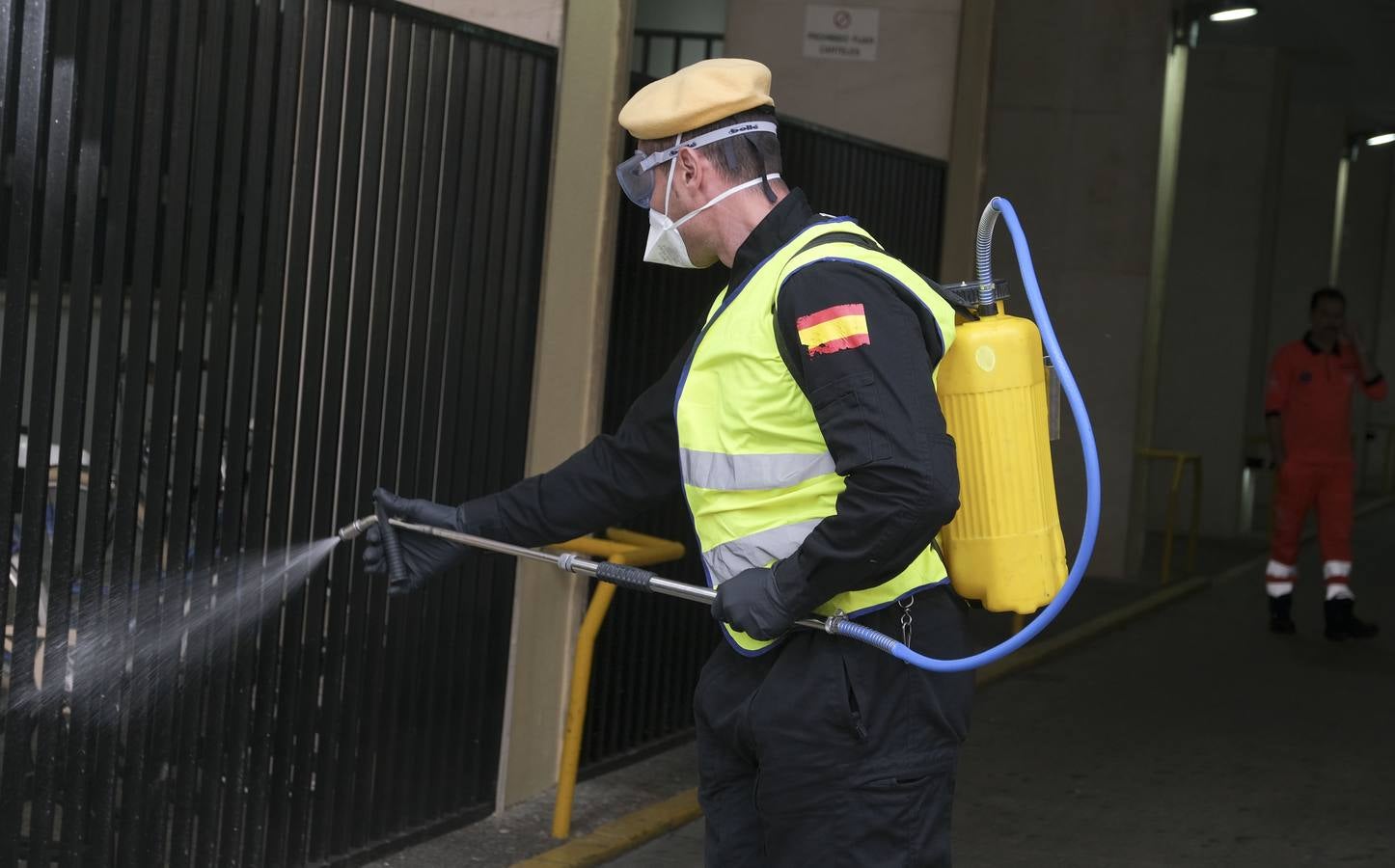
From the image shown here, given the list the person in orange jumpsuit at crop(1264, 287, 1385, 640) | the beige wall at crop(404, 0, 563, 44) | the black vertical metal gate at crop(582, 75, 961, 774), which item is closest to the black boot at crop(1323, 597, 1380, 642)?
the person in orange jumpsuit at crop(1264, 287, 1385, 640)

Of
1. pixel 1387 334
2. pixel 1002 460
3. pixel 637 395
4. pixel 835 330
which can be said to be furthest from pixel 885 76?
pixel 1387 334

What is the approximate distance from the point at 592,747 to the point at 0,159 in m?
3.24

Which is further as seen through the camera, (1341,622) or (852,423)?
(1341,622)

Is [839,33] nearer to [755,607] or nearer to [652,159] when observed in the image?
[652,159]

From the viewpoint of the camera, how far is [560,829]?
519 centimetres

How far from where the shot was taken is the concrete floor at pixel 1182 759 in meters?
5.63

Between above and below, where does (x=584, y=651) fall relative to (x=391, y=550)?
below

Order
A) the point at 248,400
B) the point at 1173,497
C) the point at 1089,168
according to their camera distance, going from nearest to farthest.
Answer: the point at 248,400 < the point at 1089,168 < the point at 1173,497

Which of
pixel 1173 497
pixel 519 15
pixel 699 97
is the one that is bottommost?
pixel 1173 497

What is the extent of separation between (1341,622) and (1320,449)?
1.05m

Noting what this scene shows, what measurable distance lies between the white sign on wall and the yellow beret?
18.6 feet

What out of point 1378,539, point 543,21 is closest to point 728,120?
point 543,21

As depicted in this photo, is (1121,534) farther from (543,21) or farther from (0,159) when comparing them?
(0,159)

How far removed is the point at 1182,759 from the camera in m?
6.85
